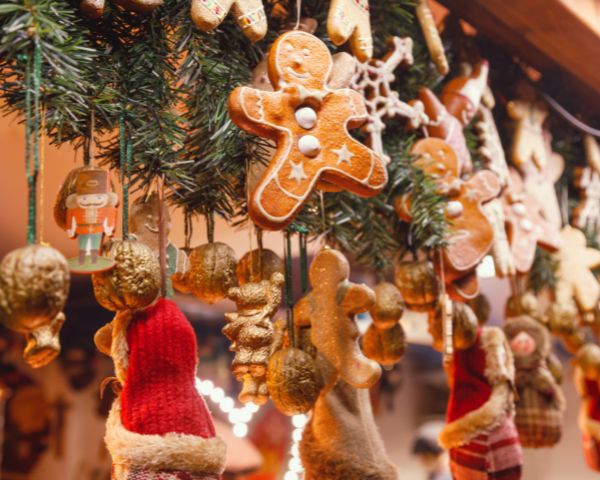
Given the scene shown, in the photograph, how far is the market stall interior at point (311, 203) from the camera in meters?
0.81

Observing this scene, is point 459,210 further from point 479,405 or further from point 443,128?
point 479,405

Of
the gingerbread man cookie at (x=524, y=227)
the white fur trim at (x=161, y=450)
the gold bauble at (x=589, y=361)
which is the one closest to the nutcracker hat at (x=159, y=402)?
the white fur trim at (x=161, y=450)

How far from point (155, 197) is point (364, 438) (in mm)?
378

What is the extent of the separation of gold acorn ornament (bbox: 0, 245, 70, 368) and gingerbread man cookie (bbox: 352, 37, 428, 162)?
0.54 meters

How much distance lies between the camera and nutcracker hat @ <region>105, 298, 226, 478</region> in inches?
31.2

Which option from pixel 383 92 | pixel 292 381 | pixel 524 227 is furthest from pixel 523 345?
pixel 292 381

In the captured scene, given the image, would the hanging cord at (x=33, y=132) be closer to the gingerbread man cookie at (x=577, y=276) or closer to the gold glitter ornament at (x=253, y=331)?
the gold glitter ornament at (x=253, y=331)

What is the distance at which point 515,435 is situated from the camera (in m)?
1.21

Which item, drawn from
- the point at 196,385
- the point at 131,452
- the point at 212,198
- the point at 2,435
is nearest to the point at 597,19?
the point at 212,198

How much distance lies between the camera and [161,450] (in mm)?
790

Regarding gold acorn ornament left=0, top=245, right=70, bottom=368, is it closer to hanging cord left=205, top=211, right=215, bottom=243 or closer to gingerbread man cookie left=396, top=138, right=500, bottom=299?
hanging cord left=205, top=211, right=215, bottom=243

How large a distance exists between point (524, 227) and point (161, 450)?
0.78 meters

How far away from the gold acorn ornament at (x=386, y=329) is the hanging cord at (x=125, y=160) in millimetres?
370

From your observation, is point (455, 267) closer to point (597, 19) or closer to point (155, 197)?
point (155, 197)
